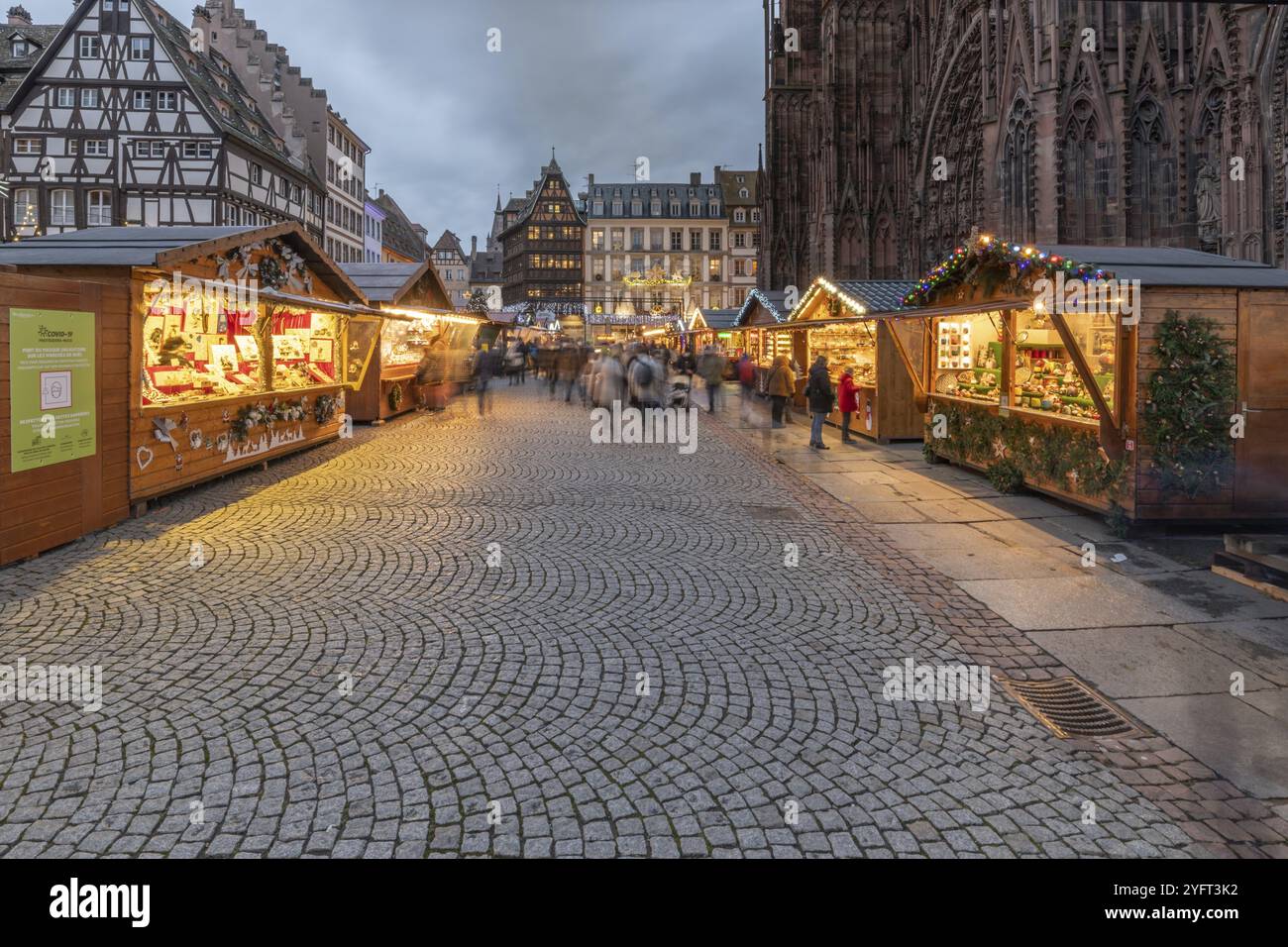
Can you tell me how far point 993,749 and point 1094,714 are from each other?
33.8 inches

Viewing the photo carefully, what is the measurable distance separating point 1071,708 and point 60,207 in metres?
45.0

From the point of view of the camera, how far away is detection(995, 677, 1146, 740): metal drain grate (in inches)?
168

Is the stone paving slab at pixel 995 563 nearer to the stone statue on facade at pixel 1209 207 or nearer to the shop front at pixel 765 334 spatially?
the shop front at pixel 765 334

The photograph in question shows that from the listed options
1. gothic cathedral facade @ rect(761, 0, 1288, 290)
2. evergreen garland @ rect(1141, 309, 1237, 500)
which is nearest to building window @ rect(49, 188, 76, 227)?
gothic cathedral facade @ rect(761, 0, 1288, 290)

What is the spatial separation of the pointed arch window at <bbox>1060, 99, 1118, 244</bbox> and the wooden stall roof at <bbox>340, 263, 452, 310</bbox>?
65.1 feet

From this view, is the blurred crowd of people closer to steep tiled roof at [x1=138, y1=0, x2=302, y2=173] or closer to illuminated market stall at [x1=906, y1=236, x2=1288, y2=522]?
illuminated market stall at [x1=906, y1=236, x2=1288, y2=522]

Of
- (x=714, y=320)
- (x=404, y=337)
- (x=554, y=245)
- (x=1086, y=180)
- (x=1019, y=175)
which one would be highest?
(x=554, y=245)

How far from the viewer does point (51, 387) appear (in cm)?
793

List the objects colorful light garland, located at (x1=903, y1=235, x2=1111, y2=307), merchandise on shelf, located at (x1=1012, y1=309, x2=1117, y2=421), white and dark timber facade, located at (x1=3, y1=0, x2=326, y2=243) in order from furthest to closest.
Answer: white and dark timber facade, located at (x1=3, y1=0, x2=326, y2=243)
merchandise on shelf, located at (x1=1012, y1=309, x2=1117, y2=421)
colorful light garland, located at (x1=903, y1=235, x2=1111, y2=307)

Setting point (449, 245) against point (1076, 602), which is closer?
point (1076, 602)

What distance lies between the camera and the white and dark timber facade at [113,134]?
3612cm

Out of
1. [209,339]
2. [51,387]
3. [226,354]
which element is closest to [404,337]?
[226,354]

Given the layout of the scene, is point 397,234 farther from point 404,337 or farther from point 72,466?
point 72,466
